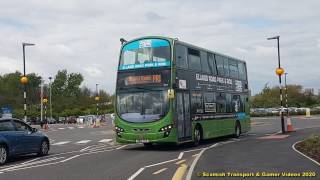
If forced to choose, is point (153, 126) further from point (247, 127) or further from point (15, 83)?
point (15, 83)

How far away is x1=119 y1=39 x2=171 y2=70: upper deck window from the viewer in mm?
22656

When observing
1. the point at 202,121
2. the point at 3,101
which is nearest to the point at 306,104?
the point at 3,101

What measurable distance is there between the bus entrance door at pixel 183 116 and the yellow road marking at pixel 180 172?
254 inches

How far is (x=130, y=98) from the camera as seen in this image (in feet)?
74.6

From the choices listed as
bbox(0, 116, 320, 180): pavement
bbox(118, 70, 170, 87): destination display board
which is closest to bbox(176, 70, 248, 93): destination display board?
bbox(118, 70, 170, 87): destination display board

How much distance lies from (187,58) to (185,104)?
2.05 m

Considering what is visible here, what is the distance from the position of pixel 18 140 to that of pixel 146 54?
6636 mm

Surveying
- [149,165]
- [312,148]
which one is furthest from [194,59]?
[149,165]

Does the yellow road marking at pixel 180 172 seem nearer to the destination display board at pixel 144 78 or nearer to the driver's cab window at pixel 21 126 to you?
the driver's cab window at pixel 21 126

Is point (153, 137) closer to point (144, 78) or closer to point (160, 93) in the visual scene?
point (160, 93)

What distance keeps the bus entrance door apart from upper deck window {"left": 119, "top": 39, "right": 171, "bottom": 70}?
1.60 metres

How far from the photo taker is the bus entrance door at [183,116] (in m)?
22.8

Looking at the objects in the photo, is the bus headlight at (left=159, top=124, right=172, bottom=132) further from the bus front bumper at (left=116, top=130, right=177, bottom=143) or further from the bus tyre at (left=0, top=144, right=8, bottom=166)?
the bus tyre at (left=0, top=144, right=8, bottom=166)

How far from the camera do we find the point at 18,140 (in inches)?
747
